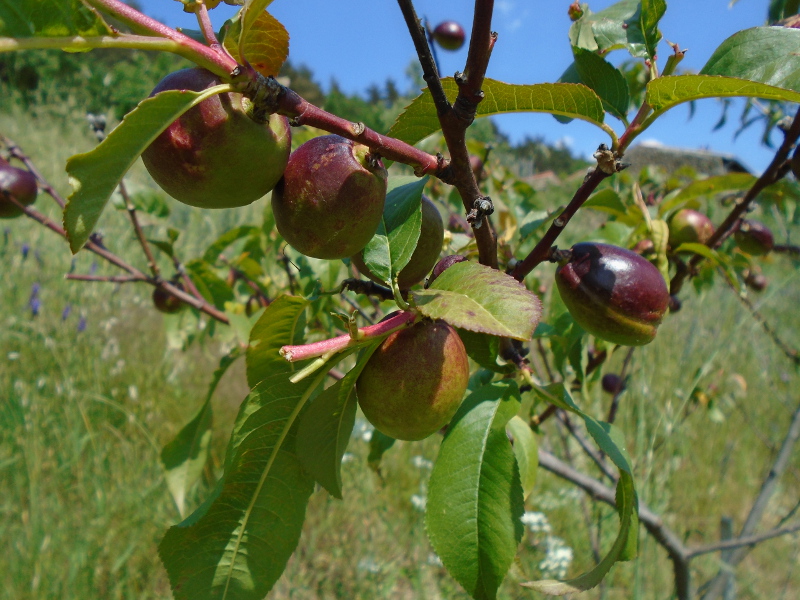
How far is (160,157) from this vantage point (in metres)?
0.58

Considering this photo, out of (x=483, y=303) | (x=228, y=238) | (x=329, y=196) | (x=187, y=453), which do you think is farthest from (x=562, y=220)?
(x=228, y=238)

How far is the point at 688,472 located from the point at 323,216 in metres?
4.00

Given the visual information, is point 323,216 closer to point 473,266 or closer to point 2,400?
point 473,266

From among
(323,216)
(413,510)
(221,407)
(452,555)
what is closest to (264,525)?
(452,555)

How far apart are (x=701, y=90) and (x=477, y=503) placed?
62 centimetres

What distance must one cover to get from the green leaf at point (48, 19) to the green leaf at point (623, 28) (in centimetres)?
69

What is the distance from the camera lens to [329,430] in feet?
2.51

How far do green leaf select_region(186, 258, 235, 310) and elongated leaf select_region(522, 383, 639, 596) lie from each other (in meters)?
1.16

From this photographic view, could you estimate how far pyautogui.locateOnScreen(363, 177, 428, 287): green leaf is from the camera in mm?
757

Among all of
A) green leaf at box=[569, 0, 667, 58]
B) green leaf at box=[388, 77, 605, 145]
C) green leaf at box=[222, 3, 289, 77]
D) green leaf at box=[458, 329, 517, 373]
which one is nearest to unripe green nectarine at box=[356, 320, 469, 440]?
green leaf at box=[458, 329, 517, 373]

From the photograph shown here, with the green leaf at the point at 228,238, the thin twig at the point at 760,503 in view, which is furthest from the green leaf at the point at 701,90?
the thin twig at the point at 760,503

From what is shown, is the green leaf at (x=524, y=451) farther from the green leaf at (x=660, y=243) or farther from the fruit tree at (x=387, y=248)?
the green leaf at (x=660, y=243)

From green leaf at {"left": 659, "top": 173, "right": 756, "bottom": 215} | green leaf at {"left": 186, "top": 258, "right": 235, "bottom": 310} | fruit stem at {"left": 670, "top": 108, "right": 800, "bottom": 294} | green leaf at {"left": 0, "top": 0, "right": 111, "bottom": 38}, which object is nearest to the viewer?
green leaf at {"left": 0, "top": 0, "right": 111, "bottom": 38}

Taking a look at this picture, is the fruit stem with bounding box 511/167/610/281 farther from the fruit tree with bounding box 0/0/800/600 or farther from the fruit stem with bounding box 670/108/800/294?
the fruit stem with bounding box 670/108/800/294
